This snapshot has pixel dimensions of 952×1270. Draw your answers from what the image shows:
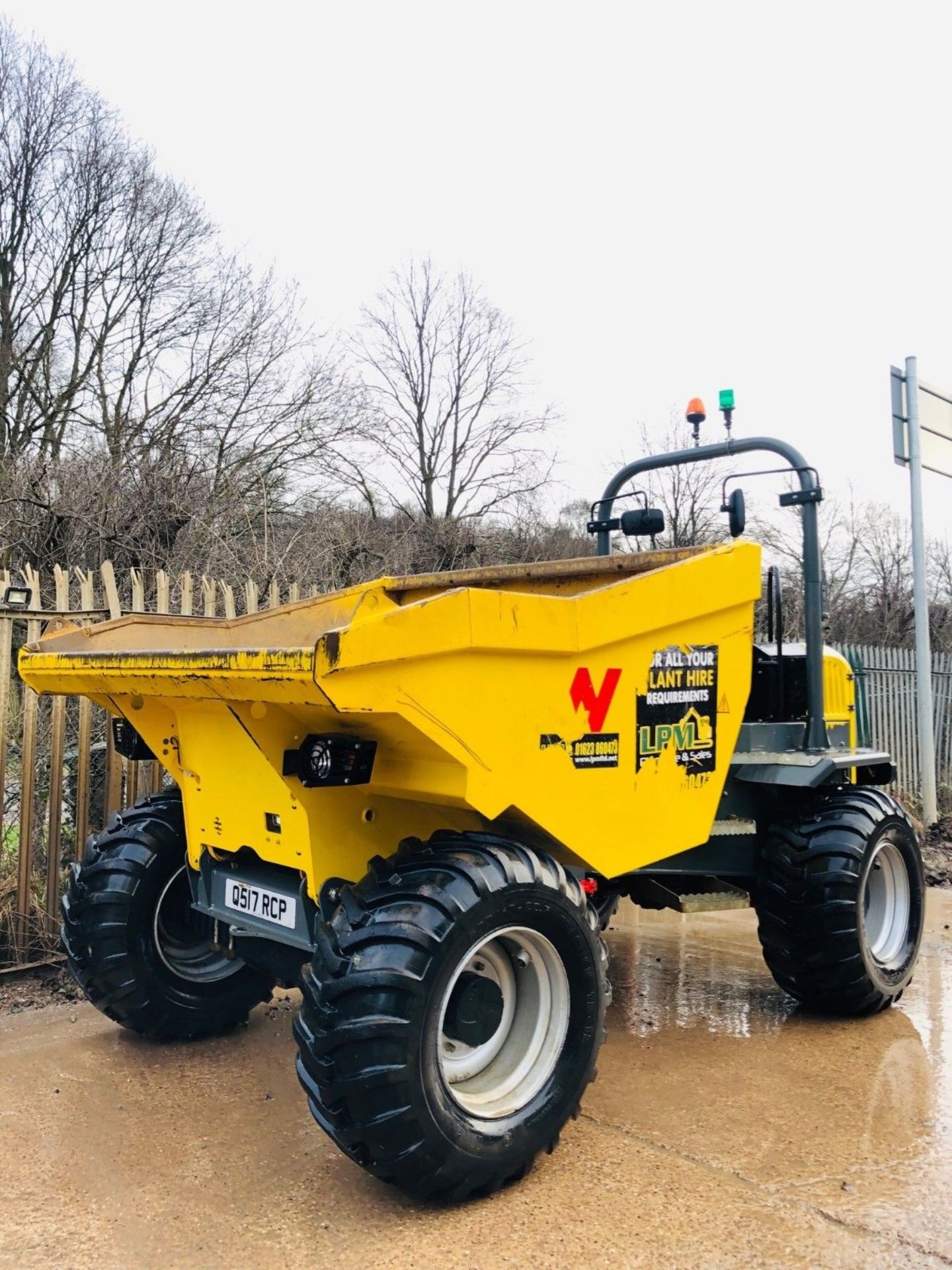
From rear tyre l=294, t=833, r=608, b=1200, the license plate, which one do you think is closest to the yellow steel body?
the license plate

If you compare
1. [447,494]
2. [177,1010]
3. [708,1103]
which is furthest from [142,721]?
[447,494]

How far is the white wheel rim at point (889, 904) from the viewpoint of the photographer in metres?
4.53

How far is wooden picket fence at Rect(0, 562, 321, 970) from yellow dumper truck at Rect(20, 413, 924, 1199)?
2.66 feet

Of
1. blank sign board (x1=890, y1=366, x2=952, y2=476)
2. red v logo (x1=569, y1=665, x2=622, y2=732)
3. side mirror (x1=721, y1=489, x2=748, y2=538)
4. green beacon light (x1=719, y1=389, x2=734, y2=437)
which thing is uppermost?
blank sign board (x1=890, y1=366, x2=952, y2=476)

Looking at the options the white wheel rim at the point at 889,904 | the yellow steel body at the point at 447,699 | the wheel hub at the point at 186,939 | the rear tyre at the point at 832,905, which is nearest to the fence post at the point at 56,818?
the wheel hub at the point at 186,939

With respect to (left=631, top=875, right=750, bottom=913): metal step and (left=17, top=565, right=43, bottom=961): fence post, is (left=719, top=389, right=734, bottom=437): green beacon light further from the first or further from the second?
(left=17, top=565, right=43, bottom=961): fence post

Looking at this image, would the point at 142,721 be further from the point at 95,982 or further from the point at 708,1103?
the point at 708,1103

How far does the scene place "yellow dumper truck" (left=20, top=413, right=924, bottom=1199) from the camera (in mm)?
2631

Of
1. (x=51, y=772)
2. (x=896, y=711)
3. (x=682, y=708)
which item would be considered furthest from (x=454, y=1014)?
(x=896, y=711)

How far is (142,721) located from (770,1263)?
262cm

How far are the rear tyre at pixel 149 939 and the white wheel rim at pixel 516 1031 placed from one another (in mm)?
1429

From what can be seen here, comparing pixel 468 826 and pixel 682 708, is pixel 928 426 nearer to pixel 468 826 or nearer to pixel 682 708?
pixel 682 708

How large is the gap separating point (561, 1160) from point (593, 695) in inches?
55.4

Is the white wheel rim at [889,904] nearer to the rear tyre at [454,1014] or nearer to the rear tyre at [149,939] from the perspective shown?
the rear tyre at [454,1014]
